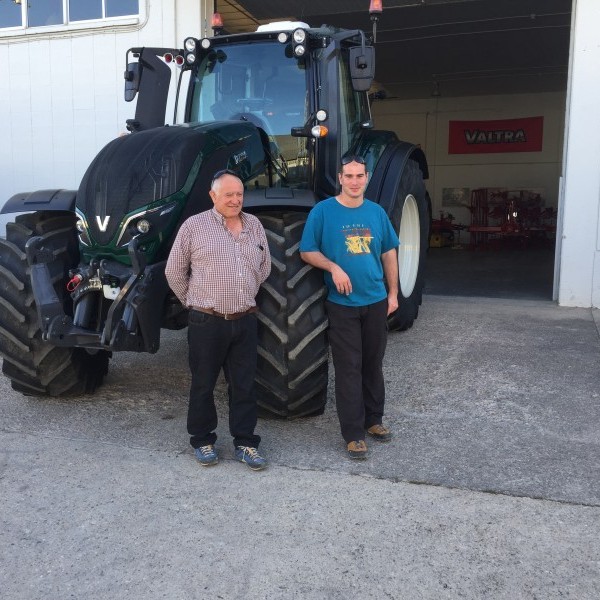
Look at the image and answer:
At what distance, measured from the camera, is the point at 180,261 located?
3324mm

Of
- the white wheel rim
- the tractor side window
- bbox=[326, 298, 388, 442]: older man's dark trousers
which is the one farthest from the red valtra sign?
bbox=[326, 298, 388, 442]: older man's dark trousers

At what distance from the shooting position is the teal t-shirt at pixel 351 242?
3555 mm

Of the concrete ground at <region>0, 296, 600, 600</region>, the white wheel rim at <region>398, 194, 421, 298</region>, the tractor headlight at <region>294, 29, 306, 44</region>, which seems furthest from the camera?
the white wheel rim at <region>398, 194, 421, 298</region>

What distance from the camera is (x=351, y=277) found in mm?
3566

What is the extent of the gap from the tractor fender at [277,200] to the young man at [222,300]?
55 cm

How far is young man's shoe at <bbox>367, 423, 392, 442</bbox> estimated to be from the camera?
12.2ft

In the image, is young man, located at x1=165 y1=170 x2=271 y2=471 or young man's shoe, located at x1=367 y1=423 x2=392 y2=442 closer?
young man, located at x1=165 y1=170 x2=271 y2=471

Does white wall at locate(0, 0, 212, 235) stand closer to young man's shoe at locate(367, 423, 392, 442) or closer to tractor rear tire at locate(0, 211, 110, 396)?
tractor rear tire at locate(0, 211, 110, 396)

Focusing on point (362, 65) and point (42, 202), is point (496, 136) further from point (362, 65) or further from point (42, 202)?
point (42, 202)

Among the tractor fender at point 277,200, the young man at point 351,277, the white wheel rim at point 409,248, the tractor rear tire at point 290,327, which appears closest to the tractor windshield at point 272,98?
the tractor fender at point 277,200

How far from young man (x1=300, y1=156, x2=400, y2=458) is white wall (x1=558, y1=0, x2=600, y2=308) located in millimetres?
4414

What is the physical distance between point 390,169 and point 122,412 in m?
2.88

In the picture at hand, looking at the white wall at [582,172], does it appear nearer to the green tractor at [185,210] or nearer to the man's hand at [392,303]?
the green tractor at [185,210]

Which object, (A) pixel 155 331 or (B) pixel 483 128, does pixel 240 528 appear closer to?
(A) pixel 155 331
